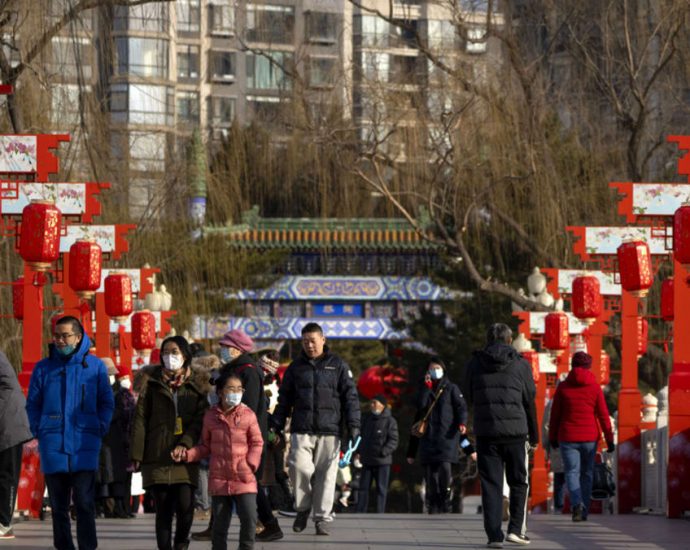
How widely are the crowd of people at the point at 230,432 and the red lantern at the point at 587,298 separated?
23.8 feet

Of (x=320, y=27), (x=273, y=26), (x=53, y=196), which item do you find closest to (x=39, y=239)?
(x=53, y=196)

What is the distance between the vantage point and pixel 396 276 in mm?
38188

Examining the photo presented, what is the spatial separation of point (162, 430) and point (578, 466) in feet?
17.8

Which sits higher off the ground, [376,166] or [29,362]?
[376,166]

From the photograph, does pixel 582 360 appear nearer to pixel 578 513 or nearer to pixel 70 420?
pixel 578 513

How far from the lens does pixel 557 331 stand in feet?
73.6

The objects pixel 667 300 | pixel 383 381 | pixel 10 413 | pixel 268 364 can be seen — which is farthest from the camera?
pixel 383 381

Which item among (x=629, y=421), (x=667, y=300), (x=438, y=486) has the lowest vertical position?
(x=438, y=486)

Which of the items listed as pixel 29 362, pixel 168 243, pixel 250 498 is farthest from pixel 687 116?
pixel 250 498

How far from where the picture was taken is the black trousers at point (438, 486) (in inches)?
599

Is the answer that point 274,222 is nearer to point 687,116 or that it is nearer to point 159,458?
point 687,116

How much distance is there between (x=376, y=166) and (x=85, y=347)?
1515 cm

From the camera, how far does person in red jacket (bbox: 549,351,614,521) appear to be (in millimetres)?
13258

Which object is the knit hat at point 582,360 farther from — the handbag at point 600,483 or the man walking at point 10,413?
the man walking at point 10,413
